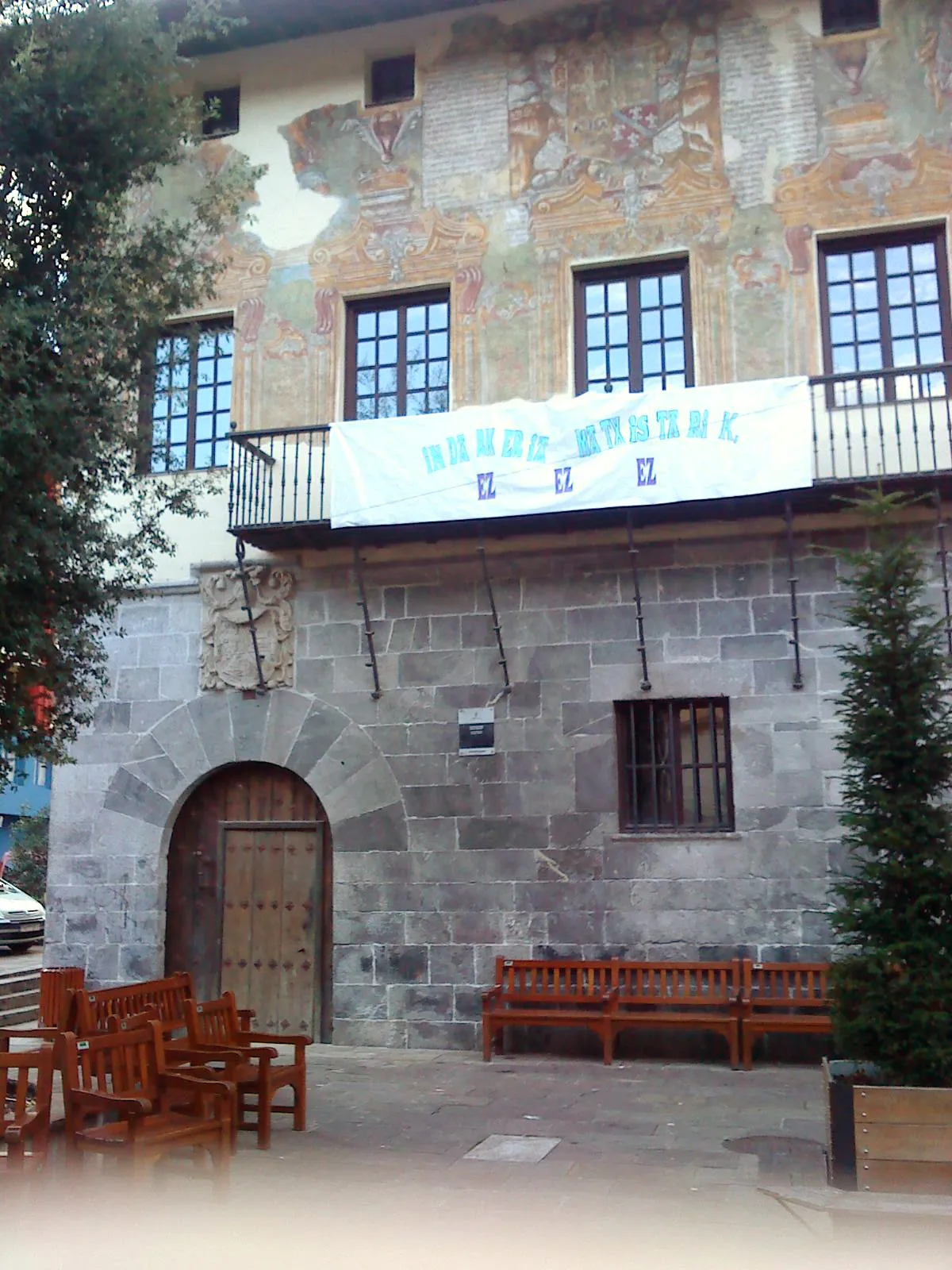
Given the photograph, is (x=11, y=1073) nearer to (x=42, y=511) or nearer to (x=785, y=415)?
(x=42, y=511)

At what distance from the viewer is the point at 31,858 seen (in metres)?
27.5

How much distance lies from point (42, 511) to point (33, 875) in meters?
A: 21.4

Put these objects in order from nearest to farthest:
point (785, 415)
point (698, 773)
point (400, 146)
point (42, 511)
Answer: point (42, 511), point (785, 415), point (698, 773), point (400, 146)

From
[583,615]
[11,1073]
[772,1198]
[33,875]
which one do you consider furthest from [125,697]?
[33,875]

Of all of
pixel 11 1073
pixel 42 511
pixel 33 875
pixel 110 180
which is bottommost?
pixel 11 1073

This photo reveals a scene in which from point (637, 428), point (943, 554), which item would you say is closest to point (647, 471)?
point (637, 428)

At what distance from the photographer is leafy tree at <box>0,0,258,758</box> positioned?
7.56m

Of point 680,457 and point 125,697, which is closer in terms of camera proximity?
point 680,457

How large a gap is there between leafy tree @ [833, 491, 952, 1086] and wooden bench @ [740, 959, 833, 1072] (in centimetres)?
383

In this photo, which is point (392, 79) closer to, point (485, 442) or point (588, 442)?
point (485, 442)

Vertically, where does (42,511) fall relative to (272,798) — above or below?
above

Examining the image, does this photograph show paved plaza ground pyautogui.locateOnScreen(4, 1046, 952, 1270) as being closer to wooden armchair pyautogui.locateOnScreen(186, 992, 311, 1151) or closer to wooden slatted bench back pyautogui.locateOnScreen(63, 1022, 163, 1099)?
wooden armchair pyautogui.locateOnScreen(186, 992, 311, 1151)

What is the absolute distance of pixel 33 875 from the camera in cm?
2716

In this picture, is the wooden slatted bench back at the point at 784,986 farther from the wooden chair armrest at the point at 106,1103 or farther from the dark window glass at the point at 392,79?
the dark window glass at the point at 392,79
